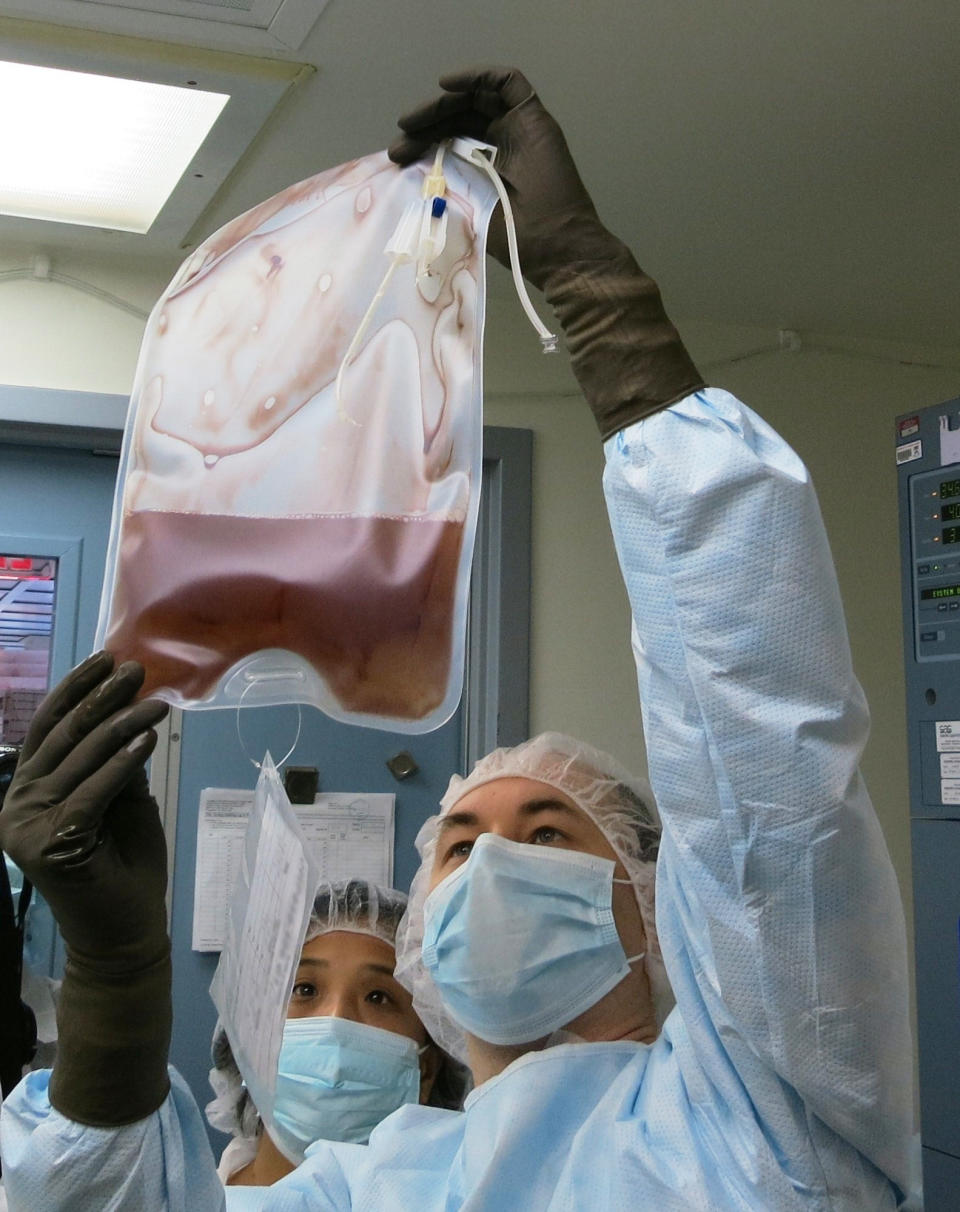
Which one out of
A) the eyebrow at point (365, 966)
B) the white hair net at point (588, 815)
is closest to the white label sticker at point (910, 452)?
the white hair net at point (588, 815)

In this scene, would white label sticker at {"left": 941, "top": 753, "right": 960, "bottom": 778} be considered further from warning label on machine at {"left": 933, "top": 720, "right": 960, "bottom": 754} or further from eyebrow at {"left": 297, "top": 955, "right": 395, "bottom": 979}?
eyebrow at {"left": 297, "top": 955, "right": 395, "bottom": 979}

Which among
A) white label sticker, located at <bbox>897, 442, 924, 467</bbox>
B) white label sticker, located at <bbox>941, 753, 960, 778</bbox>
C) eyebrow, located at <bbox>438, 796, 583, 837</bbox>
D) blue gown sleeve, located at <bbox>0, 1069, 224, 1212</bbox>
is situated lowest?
blue gown sleeve, located at <bbox>0, 1069, 224, 1212</bbox>

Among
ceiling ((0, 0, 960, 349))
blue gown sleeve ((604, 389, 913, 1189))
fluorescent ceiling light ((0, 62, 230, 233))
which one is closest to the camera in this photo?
blue gown sleeve ((604, 389, 913, 1189))

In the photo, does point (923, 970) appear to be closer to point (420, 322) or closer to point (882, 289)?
point (420, 322)

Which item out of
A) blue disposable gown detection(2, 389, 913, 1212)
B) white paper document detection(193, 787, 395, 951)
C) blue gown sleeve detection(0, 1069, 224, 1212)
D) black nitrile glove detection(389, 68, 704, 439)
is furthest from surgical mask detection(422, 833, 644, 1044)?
white paper document detection(193, 787, 395, 951)

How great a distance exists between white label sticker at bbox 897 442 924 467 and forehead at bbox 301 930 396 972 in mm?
1068

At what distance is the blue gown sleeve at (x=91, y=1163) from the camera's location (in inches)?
43.7

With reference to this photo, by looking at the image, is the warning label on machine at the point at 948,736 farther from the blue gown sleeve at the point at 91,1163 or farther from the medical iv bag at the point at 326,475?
the blue gown sleeve at the point at 91,1163

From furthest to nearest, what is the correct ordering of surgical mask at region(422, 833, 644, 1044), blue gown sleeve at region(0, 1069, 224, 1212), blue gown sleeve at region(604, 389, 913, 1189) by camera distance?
surgical mask at region(422, 833, 644, 1044), blue gown sleeve at region(0, 1069, 224, 1212), blue gown sleeve at region(604, 389, 913, 1189)

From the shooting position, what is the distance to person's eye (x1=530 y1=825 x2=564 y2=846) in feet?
5.17

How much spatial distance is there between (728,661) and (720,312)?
1.89m

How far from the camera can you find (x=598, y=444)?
2645 mm

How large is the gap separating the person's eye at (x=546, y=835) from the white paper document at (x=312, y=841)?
87cm

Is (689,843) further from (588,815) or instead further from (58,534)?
(58,534)
